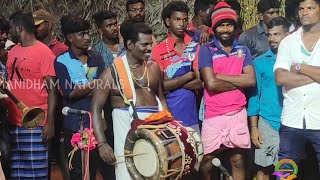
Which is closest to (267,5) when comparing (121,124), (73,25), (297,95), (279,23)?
(279,23)

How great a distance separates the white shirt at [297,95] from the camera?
5.72 meters

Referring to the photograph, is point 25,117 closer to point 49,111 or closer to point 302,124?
point 49,111

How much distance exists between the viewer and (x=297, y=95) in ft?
19.0

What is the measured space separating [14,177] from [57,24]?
4.12 metres

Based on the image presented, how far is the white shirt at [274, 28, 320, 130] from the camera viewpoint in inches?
225

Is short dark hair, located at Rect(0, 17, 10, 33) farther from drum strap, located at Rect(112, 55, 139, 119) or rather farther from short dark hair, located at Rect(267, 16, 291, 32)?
short dark hair, located at Rect(267, 16, 291, 32)

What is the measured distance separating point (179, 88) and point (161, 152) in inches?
60.4

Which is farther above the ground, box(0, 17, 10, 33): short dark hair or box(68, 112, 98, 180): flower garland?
box(0, 17, 10, 33): short dark hair

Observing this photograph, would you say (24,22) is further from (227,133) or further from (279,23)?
(279,23)

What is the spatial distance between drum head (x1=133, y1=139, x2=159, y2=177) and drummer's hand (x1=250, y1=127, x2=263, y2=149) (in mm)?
1643

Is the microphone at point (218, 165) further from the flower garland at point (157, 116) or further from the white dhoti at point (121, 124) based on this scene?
the white dhoti at point (121, 124)

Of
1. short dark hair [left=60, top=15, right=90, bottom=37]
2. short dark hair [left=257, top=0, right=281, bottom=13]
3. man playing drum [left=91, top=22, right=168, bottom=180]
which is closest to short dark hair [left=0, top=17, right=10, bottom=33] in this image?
short dark hair [left=60, top=15, right=90, bottom=37]

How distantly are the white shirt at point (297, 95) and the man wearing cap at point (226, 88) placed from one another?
1.43 ft

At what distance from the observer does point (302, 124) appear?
227 inches
